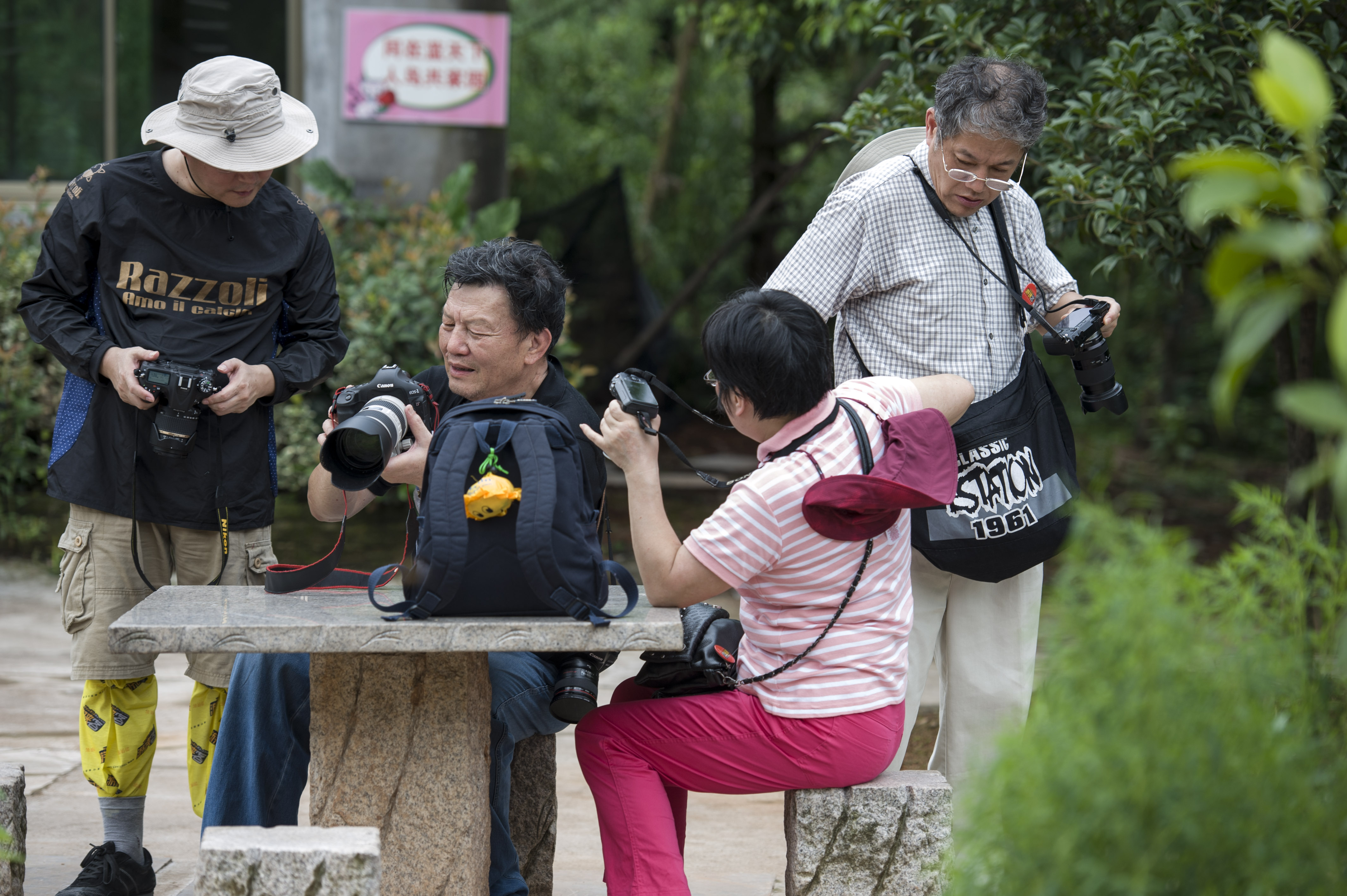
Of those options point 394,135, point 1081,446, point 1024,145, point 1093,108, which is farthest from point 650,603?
point 1081,446

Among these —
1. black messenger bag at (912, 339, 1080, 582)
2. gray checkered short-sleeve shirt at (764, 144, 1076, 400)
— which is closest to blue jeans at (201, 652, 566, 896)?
black messenger bag at (912, 339, 1080, 582)

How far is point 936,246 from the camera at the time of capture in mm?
2879

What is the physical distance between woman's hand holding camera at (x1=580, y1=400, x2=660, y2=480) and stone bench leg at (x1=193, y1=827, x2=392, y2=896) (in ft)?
2.64

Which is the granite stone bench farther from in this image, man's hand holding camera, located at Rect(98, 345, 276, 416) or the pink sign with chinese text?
the pink sign with chinese text

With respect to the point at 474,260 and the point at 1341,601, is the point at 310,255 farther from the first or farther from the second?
the point at 1341,601

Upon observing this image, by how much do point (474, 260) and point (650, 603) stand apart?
892 millimetres

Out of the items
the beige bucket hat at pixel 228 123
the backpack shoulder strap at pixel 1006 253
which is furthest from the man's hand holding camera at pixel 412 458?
the backpack shoulder strap at pixel 1006 253

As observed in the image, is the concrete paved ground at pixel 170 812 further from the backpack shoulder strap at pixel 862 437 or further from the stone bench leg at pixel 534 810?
the backpack shoulder strap at pixel 862 437

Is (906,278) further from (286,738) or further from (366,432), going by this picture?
(286,738)

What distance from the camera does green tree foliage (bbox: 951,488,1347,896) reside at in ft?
4.51

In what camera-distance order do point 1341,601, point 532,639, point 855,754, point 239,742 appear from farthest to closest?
1. point 239,742
2. point 855,754
3. point 532,639
4. point 1341,601

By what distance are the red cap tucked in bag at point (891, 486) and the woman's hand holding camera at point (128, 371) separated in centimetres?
146

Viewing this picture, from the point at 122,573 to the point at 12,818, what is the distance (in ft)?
1.99

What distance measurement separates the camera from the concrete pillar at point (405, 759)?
2541 millimetres
